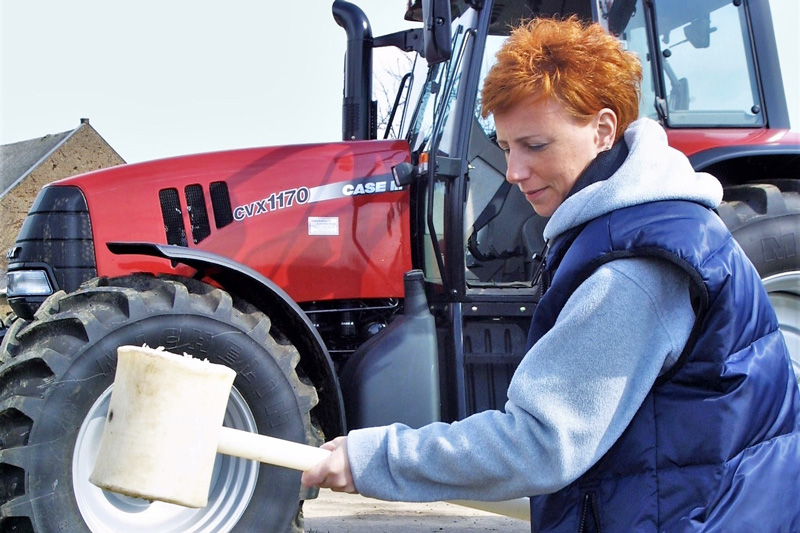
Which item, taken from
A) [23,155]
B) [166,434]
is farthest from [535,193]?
[23,155]

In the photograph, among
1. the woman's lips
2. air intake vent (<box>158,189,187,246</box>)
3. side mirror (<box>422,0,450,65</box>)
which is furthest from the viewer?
air intake vent (<box>158,189,187,246</box>)

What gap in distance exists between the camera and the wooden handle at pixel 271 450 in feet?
4.98

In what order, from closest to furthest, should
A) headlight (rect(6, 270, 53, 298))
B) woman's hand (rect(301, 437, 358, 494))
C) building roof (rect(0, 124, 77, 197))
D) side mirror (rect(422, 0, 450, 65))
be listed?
woman's hand (rect(301, 437, 358, 494)) → side mirror (rect(422, 0, 450, 65)) → headlight (rect(6, 270, 53, 298)) → building roof (rect(0, 124, 77, 197))

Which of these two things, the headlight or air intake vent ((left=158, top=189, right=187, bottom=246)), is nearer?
the headlight

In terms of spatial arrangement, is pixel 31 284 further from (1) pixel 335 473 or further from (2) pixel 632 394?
(2) pixel 632 394

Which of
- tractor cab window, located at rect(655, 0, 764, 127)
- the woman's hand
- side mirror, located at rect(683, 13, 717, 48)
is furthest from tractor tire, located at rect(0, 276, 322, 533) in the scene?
side mirror, located at rect(683, 13, 717, 48)

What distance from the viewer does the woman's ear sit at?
1.50 meters

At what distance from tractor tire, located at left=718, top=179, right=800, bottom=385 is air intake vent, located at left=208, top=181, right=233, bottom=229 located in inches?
86.1

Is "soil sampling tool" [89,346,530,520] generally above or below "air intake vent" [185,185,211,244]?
below

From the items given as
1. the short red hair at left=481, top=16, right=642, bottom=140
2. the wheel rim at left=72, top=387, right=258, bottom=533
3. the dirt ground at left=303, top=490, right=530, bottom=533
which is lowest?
the dirt ground at left=303, top=490, right=530, bottom=533

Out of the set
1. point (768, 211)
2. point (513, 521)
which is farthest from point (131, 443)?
point (513, 521)

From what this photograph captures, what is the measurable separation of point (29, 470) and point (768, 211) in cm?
318

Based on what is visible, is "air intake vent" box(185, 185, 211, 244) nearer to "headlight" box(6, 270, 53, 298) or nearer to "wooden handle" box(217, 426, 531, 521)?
"headlight" box(6, 270, 53, 298)

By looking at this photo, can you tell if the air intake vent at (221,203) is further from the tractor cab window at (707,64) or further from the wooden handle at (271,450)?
the wooden handle at (271,450)
